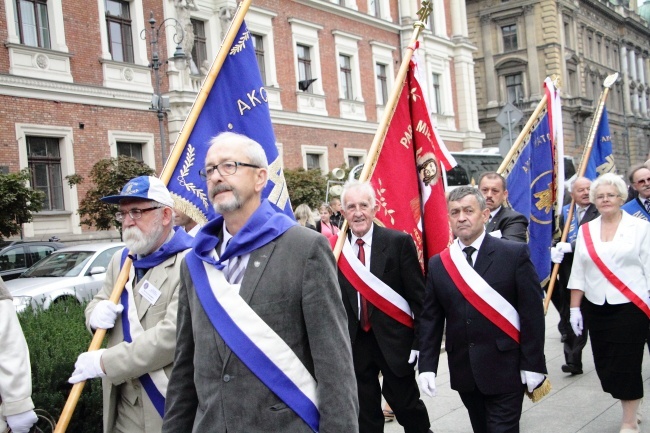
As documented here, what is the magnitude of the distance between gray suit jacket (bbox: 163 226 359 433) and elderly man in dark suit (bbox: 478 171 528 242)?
392 centimetres

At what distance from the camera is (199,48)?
2647cm

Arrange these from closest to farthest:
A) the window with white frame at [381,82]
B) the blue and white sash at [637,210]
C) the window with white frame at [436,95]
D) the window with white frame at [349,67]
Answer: the blue and white sash at [637,210] → the window with white frame at [349,67] → the window with white frame at [381,82] → the window with white frame at [436,95]

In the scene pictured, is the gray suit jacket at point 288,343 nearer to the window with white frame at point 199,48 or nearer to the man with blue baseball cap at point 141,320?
the man with blue baseball cap at point 141,320

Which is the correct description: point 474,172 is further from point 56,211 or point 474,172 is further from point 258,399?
point 258,399

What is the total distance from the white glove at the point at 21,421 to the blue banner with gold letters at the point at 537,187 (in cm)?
544

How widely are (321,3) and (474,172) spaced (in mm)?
9412

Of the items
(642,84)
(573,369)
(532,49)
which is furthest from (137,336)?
(642,84)

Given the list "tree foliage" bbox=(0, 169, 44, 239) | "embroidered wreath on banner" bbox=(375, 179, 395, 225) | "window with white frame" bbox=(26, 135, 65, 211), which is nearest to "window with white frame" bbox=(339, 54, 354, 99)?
"window with white frame" bbox=(26, 135, 65, 211)

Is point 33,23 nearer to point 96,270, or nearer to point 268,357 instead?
point 96,270

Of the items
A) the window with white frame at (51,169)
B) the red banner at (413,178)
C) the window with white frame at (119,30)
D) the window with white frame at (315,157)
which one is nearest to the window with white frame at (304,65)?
the window with white frame at (315,157)

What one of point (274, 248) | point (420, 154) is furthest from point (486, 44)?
point (274, 248)

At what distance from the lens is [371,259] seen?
5.31 meters

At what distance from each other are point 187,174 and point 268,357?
240 cm

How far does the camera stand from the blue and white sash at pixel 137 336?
3658 millimetres
